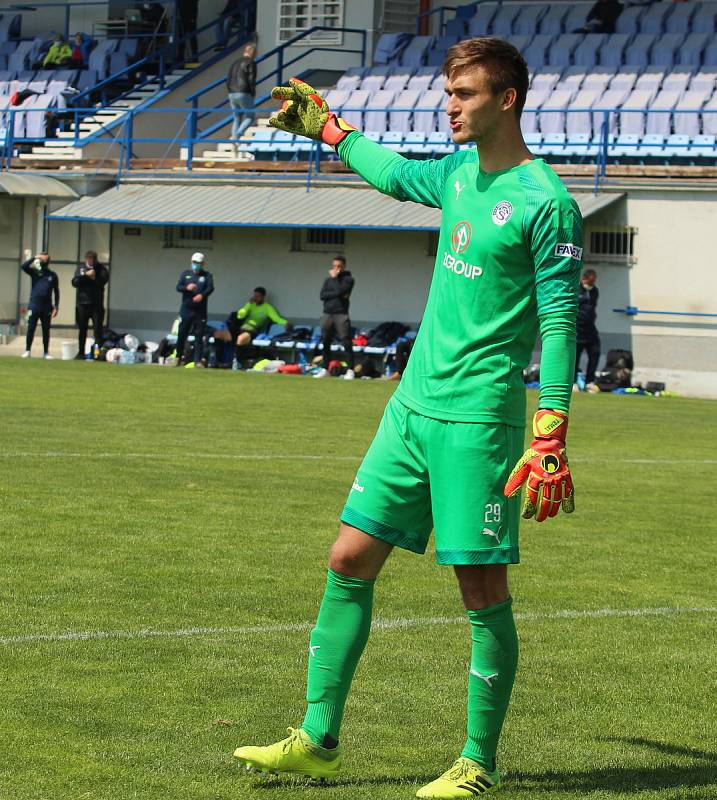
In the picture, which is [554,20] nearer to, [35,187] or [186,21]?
[186,21]

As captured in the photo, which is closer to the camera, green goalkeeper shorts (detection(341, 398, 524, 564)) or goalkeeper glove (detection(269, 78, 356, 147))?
green goalkeeper shorts (detection(341, 398, 524, 564))

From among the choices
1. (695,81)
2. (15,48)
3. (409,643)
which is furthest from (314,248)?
(409,643)

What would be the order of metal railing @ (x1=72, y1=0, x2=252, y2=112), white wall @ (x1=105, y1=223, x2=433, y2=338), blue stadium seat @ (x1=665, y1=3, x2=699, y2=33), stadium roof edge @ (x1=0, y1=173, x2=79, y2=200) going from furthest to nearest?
metal railing @ (x1=72, y1=0, x2=252, y2=112), blue stadium seat @ (x1=665, y1=3, x2=699, y2=33), stadium roof edge @ (x1=0, y1=173, x2=79, y2=200), white wall @ (x1=105, y1=223, x2=433, y2=338)

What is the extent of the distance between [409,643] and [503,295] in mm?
2320

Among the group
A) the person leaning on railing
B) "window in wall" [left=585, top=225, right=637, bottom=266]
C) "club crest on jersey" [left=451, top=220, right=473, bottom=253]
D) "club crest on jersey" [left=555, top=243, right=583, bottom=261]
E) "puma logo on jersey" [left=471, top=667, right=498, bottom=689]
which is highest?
the person leaning on railing

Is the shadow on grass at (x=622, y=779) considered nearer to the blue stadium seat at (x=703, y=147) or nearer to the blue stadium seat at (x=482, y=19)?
the blue stadium seat at (x=703, y=147)

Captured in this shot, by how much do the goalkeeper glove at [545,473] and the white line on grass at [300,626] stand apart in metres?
2.33

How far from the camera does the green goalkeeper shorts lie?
4.37 m

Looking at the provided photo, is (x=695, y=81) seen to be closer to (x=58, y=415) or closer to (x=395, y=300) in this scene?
(x=395, y=300)

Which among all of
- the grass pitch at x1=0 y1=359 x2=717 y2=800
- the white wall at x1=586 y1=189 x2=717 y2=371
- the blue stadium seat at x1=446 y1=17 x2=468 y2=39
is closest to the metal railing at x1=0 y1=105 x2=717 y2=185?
the white wall at x1=586 y1=189 x2=717 y2=371

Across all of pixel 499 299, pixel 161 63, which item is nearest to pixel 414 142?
pixel 161 63

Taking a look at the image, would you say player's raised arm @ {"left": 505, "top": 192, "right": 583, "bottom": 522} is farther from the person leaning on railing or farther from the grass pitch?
the person leaning on railing

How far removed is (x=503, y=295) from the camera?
4438 mm

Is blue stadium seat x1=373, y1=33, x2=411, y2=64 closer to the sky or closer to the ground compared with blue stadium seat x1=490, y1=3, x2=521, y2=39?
closer to the ground
